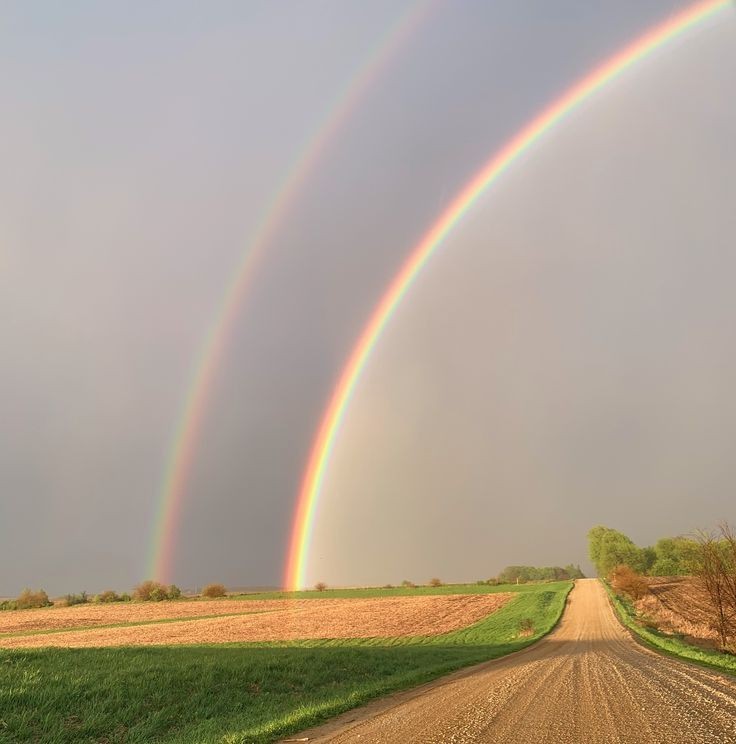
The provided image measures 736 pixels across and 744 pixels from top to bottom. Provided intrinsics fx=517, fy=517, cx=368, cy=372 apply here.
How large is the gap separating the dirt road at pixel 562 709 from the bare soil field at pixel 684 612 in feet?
44.1

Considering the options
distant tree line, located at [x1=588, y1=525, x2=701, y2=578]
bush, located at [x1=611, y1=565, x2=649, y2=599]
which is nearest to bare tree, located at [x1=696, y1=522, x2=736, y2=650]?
bush, located at [x1=611, y1=565, x2=649, y2=599]

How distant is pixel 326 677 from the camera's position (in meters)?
23.4

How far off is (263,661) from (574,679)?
1396 cm

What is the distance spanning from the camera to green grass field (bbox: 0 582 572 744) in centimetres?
1441

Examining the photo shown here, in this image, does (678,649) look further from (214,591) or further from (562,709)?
(214,591)

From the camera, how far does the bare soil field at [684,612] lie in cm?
3508

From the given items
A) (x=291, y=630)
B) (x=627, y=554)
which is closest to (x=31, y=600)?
(x=291, y=630)

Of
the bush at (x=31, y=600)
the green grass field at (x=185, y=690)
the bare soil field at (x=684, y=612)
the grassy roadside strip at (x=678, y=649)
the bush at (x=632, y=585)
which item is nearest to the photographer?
the green grass field at (x=185, y=690)

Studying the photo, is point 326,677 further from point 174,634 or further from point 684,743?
point 174,634

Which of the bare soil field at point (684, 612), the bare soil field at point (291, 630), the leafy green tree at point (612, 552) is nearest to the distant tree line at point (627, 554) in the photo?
the leafy green tree at point (612, 552)

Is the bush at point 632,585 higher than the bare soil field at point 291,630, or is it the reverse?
the bare soil field at point 291,630

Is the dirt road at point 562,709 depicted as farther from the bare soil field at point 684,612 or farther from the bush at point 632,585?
the bush at point 632,585

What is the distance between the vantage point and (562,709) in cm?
1414

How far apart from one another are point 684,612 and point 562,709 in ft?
171
